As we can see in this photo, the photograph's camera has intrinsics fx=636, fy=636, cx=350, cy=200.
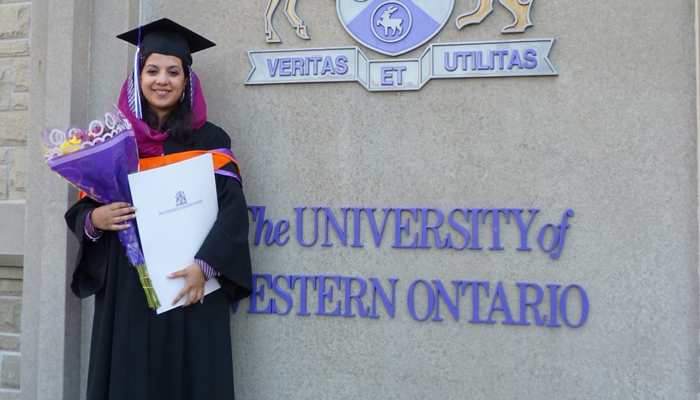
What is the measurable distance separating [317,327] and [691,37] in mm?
2275

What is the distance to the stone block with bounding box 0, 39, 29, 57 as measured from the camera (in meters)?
3.54

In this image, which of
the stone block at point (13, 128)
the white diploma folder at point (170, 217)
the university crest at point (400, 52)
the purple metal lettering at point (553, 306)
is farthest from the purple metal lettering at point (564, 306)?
the stone block at point (13, 128)

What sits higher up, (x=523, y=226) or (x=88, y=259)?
(x=523, y=226)

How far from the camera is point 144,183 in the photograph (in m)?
2.79

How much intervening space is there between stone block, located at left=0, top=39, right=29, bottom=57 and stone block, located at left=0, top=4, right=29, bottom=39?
0.10ft

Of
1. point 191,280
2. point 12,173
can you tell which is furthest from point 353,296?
point 12,173

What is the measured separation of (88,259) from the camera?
297 cm

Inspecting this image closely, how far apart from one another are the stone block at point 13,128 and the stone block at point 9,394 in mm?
1361

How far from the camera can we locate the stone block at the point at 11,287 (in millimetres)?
3523

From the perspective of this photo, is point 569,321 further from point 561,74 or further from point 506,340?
point 561,74

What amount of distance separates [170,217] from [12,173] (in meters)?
1.31

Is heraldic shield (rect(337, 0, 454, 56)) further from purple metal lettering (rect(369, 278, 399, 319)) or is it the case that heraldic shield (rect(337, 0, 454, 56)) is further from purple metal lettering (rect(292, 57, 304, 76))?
purple metal lettering (rect(369, 278, 399, 319))

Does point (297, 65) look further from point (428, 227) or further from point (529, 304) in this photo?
point (529, 304)

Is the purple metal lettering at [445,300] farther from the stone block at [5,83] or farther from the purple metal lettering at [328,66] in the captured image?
the stone block at [5,83]
